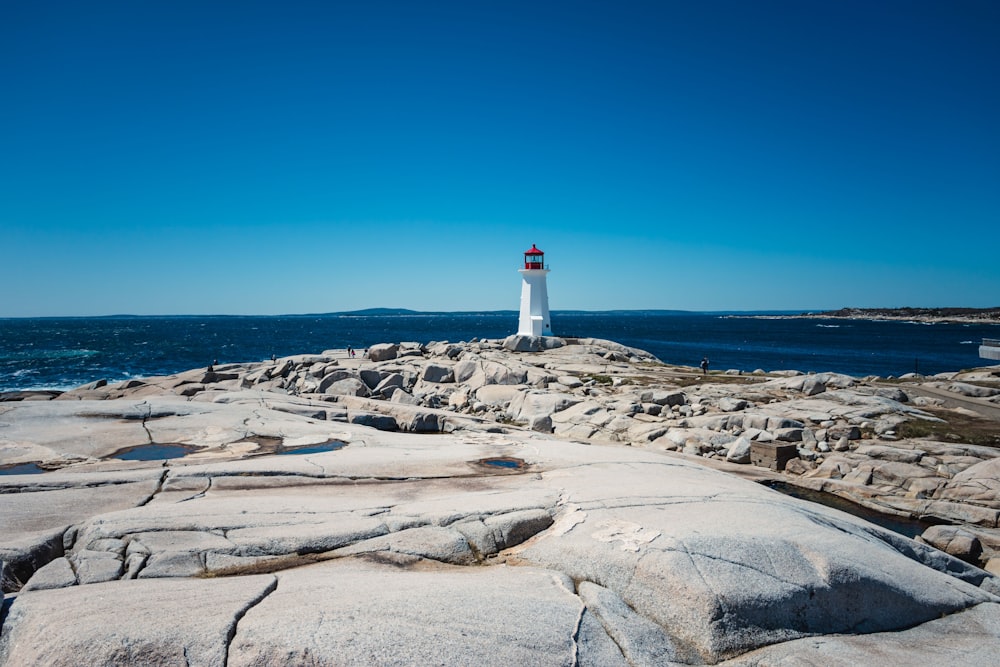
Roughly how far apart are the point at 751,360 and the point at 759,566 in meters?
63.3

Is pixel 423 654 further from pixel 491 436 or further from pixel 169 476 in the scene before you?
pixel 491 436

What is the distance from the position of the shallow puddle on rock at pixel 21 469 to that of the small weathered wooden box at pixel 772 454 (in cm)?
1857

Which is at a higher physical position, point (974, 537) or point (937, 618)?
point (937, 618)

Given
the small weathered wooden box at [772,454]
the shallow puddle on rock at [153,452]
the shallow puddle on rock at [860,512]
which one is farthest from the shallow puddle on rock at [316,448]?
the small weathered wooden box at [772,454]

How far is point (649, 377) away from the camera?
32.3 metres

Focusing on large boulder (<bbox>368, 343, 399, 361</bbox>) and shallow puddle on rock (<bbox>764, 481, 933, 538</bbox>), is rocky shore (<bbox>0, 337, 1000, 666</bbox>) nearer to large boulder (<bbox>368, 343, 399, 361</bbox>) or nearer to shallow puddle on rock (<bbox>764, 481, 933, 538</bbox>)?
shallow puddle on rock (<bbox>764, 481, 933, 538</bbox>)

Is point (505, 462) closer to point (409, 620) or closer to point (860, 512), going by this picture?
point (409, 620)

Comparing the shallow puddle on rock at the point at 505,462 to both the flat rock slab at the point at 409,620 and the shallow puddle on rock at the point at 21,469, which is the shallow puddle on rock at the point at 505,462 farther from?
the shallow puddle on rock at the point at 21,469

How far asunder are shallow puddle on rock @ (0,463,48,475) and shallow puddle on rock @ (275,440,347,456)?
448 cm

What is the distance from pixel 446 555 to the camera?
696 cm

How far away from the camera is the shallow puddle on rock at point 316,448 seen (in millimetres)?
13391

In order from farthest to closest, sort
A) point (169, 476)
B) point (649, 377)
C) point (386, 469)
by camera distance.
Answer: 1. point (649, 377)
2. point (386, 469)
3. point (169, 476)

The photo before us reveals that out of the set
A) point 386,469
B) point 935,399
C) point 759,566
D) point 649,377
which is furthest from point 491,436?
point 935,399

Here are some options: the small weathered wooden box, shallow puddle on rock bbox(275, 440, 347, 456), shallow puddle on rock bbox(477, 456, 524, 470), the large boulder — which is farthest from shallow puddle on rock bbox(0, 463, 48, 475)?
the large boulder
